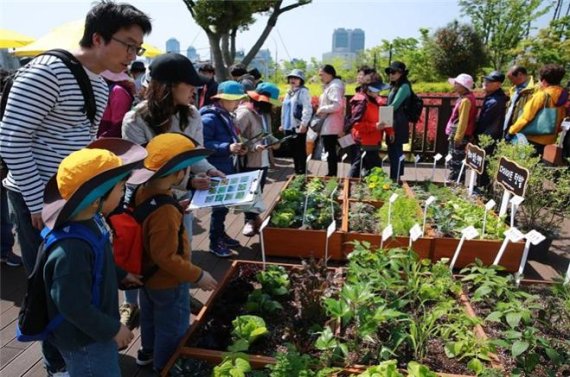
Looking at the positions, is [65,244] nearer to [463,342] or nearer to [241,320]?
[241,320]

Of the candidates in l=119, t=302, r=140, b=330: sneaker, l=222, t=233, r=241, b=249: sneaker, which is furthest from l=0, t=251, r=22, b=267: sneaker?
l=222, t=233, r=241, b=249: sneaker

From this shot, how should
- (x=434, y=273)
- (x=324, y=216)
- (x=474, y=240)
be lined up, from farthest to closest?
(x=324, y=216)
(x=474, y=240)
(x=434, y=273)

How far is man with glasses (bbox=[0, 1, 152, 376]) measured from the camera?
165 centimetres

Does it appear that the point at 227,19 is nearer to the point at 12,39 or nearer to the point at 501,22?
the point at 12,39

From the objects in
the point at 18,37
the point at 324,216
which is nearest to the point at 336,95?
the point at 324,216

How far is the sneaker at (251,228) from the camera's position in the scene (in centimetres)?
395

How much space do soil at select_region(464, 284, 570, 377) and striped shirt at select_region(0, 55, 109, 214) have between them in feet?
7.04

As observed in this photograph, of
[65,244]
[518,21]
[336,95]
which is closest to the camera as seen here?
[65,244]

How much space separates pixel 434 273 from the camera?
2.51 metres

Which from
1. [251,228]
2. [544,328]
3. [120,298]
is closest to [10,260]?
[120,298]

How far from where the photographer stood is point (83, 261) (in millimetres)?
1321

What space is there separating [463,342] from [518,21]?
21106mm

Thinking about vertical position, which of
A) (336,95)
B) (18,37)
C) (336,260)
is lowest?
(336,260)

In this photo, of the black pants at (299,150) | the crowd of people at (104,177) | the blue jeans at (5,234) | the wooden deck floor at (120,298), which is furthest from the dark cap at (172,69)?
the black pants at (299,150)
